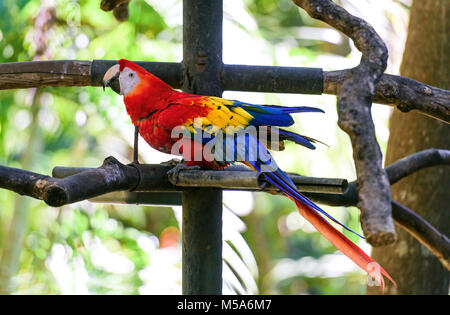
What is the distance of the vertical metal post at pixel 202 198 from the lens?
0.96m

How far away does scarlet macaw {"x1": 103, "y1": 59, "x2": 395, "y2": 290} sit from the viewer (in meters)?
0.84

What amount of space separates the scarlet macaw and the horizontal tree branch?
0.07 meters

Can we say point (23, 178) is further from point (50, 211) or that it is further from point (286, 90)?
point (50, 211)

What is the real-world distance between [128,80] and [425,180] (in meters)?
0.81

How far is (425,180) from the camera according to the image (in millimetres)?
1401

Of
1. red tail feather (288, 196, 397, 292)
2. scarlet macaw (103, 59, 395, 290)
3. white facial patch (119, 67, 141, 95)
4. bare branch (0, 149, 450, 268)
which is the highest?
white facial patch (119, 67, 141, 95)

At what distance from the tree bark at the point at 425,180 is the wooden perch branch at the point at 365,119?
0.73 metres

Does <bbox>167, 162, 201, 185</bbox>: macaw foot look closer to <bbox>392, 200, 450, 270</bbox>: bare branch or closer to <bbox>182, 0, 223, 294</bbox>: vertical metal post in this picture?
<bbox>182, 0, 223, 294</bbox>: vertical metal post

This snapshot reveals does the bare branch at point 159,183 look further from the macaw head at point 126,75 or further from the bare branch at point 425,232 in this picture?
the macaw head at point 126,75

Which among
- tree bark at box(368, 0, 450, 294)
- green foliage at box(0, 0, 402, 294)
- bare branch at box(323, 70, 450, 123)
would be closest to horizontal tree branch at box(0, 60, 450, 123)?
bare branch at box(323, 70, 450, 123)

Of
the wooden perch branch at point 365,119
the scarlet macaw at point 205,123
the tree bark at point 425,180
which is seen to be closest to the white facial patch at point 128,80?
the scarlet macaw at point 205,123

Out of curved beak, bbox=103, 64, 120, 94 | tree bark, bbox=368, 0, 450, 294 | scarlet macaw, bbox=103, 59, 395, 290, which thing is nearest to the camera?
scarlet macaw, bbox=103, 59, 395, 290

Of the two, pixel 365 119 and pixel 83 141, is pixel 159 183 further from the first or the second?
pixel 83 141

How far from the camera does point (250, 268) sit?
2.28 metres
